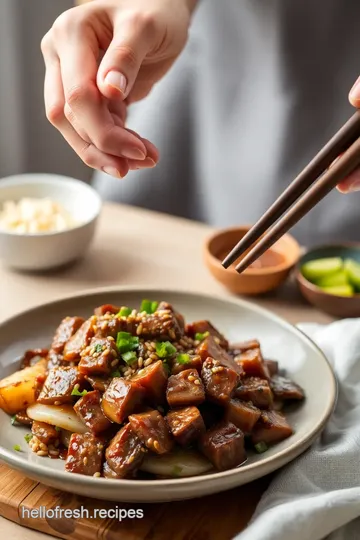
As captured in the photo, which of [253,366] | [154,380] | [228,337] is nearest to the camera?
[154,380]

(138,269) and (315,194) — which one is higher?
(315,194)

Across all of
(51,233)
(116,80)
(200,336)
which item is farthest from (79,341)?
(51,233)

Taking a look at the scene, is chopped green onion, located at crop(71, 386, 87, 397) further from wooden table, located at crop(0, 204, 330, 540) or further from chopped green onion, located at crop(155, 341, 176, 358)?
wooden table, located at crop(0, 204, 330, 540)

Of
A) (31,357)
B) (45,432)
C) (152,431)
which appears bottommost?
(31,357)

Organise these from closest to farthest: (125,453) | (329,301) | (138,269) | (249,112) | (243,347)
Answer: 1. (125,453)
2. (243,347)
3. (329,301)
4. (138,269)
5. (249,112)

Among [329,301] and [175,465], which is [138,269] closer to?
[329,301]

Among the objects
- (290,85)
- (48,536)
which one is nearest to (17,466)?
(48,536)

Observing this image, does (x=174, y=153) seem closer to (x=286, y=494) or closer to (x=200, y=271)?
(x=200, y=271)

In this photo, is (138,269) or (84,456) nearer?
(84,456)

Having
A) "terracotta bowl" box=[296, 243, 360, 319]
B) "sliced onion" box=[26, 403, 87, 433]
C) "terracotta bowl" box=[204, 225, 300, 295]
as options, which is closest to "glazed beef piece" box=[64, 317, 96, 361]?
"sliced onion" box=[26, 403, 87, 433]
